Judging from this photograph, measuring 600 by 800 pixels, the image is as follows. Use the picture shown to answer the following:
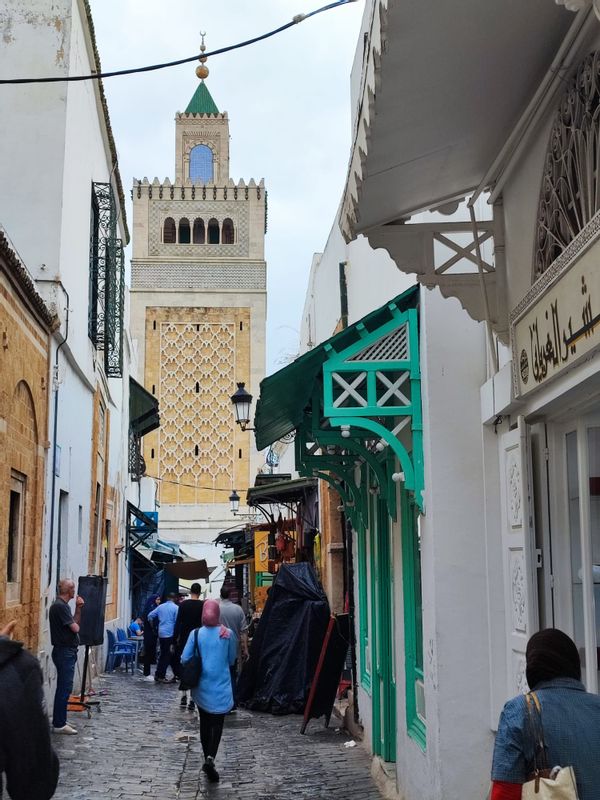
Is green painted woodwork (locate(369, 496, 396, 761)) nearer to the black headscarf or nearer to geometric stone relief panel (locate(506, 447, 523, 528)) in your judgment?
geometric stone relief panel (locate(506, 447, 523, 528))

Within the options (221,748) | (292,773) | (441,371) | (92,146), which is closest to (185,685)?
(292,773)

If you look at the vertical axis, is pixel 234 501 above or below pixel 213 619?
above

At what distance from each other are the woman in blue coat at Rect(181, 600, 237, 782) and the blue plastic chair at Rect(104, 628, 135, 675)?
1095cm

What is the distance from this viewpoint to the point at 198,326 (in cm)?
5450

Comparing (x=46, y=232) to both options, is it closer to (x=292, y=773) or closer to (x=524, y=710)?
(x=292, y=773)

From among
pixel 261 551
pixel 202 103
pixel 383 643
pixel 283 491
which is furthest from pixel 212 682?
pixel 202 103

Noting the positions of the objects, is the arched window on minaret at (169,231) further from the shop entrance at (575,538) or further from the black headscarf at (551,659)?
the black headscarf at (551,659)

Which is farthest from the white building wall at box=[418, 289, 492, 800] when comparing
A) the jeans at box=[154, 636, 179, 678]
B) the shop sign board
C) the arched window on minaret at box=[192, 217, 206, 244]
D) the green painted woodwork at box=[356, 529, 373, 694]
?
the arched window on minaret at box=[192, 217, 206, 244]

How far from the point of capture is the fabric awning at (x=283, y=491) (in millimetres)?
16797

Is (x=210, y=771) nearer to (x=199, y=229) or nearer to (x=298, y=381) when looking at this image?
(x=298, y=381)

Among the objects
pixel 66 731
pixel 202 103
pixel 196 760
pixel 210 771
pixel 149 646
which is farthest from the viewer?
pixel 202 103

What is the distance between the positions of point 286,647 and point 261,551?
811 cm

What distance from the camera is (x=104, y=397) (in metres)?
18.4

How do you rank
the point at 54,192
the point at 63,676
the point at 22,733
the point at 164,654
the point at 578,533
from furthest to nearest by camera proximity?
the point at 164,654 < the point at 54,192 < the point at 63,676 < the point at 578,533 < the point at 22,733
